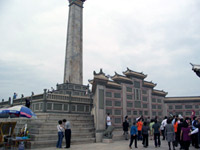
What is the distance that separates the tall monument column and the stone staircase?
1057 centimetres

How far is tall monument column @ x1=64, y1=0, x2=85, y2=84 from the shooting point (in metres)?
26.0

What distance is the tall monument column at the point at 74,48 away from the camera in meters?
26.0

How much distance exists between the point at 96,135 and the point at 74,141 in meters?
2.10

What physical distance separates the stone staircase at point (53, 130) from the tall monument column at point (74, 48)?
10568 millimetres

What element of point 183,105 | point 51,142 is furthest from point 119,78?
point 183,105

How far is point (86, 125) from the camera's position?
1532 cm

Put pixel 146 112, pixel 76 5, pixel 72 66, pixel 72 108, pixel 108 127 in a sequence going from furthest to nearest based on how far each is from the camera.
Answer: pixel 76 5, pixel 72 66, pixel 146 112, pixel 72 108, pixel 108 127

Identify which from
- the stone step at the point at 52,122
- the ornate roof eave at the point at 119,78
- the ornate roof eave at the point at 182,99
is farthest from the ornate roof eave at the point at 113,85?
the ornate roof eave at the point at 182,99

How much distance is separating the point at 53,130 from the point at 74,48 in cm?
1553

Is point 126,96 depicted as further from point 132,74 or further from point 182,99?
point 182,99

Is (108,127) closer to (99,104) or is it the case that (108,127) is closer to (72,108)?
(99,104)

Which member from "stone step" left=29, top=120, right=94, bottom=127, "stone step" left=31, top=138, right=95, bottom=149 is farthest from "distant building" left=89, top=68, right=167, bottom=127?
"stone step" left=31, top=138, right=95, bottom=149

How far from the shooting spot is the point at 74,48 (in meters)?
26.5

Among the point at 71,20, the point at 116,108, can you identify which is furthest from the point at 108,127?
the point at 71,20
